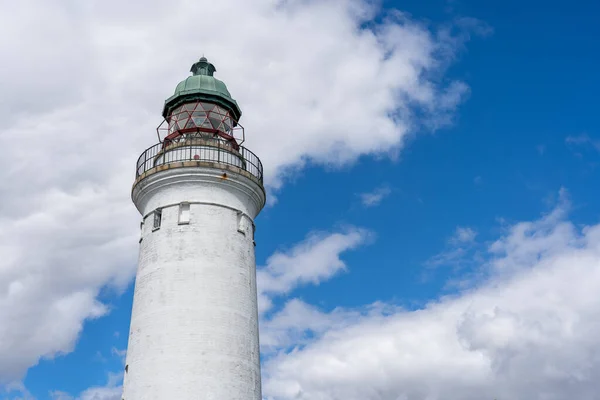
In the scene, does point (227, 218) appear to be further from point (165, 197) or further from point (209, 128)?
point (209, 128)

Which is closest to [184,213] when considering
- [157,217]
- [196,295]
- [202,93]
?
[157,217]

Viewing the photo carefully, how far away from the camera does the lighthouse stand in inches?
874

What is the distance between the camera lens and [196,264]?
23.5 meters

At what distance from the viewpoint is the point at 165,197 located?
82.1 ft

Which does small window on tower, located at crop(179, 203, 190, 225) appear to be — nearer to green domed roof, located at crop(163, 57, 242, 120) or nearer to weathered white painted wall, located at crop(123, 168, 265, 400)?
weathered white painted wall, located at crop(123, 168, 265, 400)

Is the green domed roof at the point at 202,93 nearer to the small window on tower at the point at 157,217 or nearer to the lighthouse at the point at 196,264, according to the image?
the lighthouse at the point at 196,264

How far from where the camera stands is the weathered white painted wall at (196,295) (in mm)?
22094

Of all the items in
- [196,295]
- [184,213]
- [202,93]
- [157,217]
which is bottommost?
[196,295]

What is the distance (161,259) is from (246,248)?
306 cm

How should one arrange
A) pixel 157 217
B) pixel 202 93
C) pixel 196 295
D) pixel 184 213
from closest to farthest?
pixel 196 295 < pixel 184 213 < pixel 157 217 < pixel 202 93

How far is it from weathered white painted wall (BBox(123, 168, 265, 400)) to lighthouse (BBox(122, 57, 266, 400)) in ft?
0.11

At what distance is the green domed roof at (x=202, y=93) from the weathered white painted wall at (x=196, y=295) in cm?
375

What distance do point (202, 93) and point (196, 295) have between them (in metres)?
8.28

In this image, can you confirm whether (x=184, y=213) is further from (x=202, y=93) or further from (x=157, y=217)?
(x=202, y=93)
